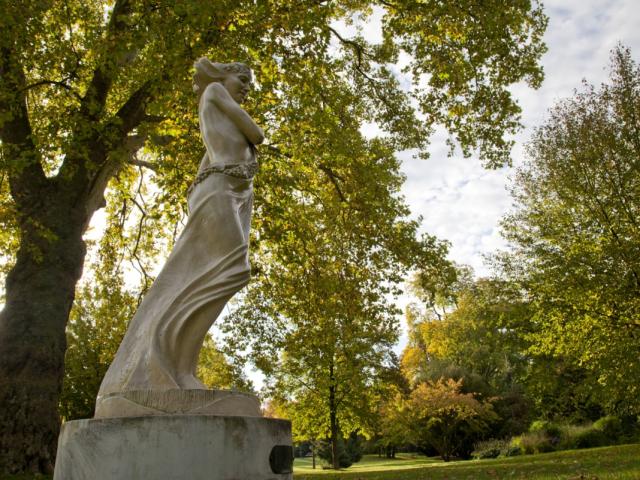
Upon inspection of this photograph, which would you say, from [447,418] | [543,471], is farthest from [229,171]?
[447,418]

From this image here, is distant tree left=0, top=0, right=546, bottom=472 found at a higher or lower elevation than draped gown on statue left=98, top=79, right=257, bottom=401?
higher

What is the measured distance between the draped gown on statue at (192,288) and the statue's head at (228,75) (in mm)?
768

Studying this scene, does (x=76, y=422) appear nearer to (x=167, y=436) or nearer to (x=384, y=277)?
(x=167, y=436)

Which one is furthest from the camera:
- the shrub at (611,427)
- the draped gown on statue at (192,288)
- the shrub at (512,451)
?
the shrub at (611,427)

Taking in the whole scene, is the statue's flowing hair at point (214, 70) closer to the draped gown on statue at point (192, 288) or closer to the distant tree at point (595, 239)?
the draped gown on statue at point (192, 288)

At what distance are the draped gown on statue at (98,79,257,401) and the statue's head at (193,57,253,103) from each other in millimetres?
768

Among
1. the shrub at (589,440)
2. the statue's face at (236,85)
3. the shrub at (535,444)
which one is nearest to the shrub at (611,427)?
the shrub at (589,440)

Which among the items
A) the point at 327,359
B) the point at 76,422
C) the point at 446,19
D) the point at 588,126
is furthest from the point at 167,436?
the point at 588,126

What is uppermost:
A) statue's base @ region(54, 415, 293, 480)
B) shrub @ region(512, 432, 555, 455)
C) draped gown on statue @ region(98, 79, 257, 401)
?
draped gown on statue @ region(98, 79, 257, 401)

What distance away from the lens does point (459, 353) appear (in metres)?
44.5

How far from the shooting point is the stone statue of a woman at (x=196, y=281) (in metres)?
3.92

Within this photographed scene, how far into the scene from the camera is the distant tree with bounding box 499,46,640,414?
19625 millimetres

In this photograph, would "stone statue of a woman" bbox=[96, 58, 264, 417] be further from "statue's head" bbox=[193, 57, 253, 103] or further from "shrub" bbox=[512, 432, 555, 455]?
"shrub" bbox=[512, 432, 555, 455]

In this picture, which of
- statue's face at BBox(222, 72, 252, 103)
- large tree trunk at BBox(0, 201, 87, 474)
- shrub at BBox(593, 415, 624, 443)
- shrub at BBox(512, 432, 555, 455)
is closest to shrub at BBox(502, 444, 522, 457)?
shrub at BBox(512, 432, 555, 455)
